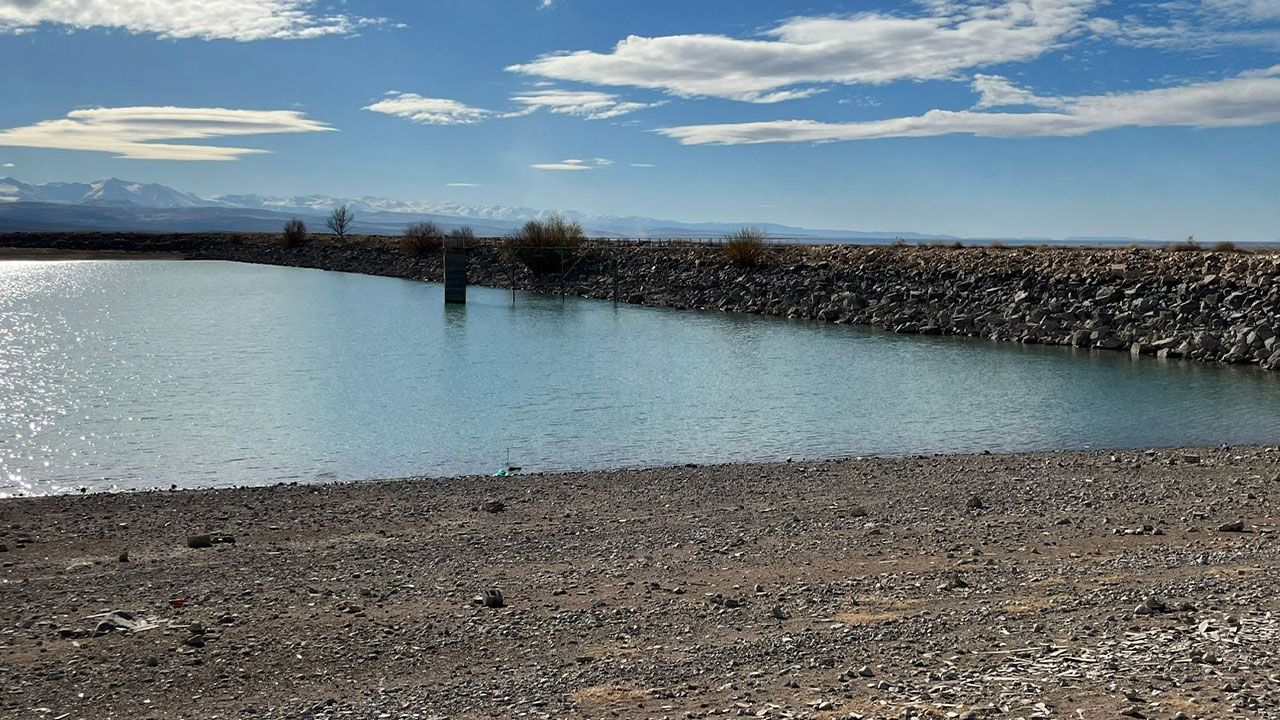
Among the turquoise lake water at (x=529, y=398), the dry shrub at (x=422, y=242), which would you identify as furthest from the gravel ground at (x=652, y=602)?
the dry shrub at (x=422, y=242)

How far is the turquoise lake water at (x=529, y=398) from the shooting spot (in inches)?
727

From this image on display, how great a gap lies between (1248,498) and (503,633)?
31.4 feet

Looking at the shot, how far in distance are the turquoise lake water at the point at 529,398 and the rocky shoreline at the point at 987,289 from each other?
2.31 m

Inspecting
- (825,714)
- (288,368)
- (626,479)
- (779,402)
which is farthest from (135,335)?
(825,714)

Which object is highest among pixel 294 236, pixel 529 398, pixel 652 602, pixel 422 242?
pixel 294 236

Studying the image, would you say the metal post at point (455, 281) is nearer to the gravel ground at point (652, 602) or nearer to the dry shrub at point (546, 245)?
the dry shrub at point (546, 245)

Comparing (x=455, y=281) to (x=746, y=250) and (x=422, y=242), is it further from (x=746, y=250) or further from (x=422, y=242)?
(x=422, y=242)

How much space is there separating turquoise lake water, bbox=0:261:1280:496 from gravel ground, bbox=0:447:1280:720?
464cm

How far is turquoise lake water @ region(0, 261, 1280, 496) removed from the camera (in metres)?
18.5

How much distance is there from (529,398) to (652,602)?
17049mm

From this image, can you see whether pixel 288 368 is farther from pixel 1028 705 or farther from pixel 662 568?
pixel 1028 705

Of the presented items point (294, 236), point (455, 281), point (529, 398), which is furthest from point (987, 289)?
point (294, 236)

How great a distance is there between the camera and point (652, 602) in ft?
28.9

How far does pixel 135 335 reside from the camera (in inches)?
1604
